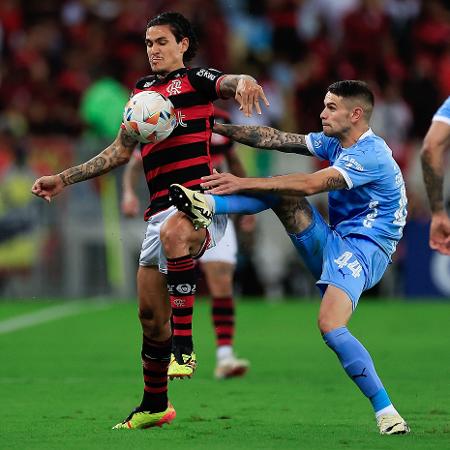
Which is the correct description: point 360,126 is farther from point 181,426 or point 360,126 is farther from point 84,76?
point 84,76

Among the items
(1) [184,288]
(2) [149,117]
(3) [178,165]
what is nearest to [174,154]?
(3) [178,165]

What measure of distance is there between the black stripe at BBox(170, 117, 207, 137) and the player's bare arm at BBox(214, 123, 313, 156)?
0.27m

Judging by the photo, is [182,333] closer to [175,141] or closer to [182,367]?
[182,367]

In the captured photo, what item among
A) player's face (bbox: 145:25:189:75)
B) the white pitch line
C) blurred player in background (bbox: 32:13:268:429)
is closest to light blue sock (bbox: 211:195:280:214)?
blurred player in background (bbox: 32:13:268:429)

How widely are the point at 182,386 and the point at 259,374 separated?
0.94 metres

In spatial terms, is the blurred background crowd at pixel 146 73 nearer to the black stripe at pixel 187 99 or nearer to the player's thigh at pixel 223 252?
the player's thigh at pixel 223 252

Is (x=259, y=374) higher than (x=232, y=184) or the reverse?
the reverse

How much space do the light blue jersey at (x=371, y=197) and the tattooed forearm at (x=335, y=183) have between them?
0.08 m

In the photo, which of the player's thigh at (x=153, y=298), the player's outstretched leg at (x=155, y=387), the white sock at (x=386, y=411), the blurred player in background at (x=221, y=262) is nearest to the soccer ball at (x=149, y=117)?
the player's thigh at (x=153, y=298)

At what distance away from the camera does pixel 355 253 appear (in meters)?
7.18

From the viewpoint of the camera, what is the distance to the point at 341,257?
7152 millimetres

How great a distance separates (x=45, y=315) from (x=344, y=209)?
8.83 metres

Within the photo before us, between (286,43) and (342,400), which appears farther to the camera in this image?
(286,43)

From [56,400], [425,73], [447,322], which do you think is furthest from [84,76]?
[56,400]
